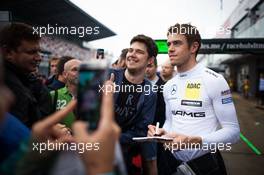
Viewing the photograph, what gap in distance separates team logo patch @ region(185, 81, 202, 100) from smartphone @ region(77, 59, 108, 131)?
1.62 metres

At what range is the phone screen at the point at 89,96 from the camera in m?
0.66

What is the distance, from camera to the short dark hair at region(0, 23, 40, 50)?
64.8 inches

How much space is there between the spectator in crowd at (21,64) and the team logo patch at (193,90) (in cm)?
118

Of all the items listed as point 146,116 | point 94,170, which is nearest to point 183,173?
point 146,116

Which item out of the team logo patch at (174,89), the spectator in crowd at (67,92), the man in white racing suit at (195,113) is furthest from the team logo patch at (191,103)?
the spectator in crowd at (67,92)

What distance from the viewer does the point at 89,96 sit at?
67 centimetres

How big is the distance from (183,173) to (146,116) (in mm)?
544

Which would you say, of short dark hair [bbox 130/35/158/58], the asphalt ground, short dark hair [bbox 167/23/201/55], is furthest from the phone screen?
the asphalt ground

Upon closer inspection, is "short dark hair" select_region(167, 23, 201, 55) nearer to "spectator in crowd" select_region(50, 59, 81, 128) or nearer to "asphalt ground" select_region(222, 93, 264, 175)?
"spectator in crowd" select_region(50, 59, 81, 128)

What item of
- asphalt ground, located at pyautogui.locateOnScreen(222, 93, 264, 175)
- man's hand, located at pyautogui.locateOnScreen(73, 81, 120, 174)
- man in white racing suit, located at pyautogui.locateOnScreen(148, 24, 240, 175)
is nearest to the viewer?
man's hand, located at pyautogui.locateOnScreen(73, 81, 120, 174)

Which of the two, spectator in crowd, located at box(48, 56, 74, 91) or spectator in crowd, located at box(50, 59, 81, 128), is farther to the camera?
spectator in crowd, located at box(48, 56, 74, 91)

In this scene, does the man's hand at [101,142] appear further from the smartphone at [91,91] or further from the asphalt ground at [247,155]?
the asphalt ground at [247,155]

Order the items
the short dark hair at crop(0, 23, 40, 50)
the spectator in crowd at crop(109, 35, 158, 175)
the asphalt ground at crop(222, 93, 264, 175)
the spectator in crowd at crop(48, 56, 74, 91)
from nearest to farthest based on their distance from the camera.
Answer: the short dark hair at crop(0, 23, 40, 50)
the spectator in crowd at crop(109, 35, 158, 175)
the spectator in crowd at crop(48, 56, 74, 91)
the asphalt ground at crop(222, 93, 264, 175)

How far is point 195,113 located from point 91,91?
164 cm
